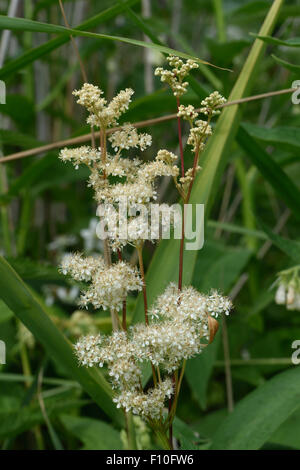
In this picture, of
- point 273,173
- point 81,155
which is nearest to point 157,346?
point 81,155

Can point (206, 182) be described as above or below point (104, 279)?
above

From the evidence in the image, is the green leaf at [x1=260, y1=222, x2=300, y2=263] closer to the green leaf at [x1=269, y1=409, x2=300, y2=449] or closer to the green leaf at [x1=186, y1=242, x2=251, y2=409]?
the green leaf at [x1=186, y1=242, x2=251, y2=409]

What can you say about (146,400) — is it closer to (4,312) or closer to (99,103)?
(99,103)

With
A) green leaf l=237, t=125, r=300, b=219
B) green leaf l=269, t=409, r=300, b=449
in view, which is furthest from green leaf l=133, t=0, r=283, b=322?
green leaf l=269, t=409, r=300, b=449

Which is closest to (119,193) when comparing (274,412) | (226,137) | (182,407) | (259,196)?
(226,137)

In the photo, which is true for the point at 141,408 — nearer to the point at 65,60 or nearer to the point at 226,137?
the point at 226,137

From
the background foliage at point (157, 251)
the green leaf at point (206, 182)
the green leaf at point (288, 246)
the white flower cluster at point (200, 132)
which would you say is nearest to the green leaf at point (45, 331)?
the background foliage at point (157, 251)
